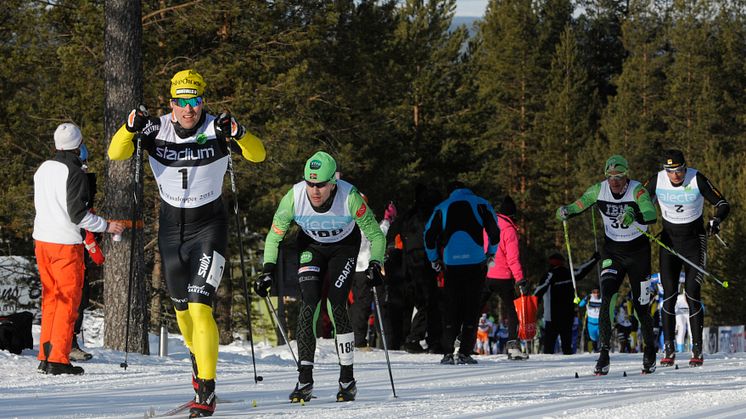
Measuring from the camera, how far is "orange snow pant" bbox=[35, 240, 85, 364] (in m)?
10.7

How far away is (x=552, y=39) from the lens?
2702 inches

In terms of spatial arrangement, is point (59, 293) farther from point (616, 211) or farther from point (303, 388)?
point (616, 211)

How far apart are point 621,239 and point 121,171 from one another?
545cm

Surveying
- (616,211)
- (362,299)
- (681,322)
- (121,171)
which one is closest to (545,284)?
(362,299)

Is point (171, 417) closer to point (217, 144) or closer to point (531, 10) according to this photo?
point (217, 144)

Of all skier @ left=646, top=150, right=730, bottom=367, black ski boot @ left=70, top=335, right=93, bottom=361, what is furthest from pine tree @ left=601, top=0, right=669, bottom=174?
black ski boot @ left=70, top=335, right=93, bottom=361

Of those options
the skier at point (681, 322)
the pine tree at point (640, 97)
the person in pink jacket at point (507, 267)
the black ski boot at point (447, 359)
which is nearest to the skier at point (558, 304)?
the person in pink jacket at point (507, 267)

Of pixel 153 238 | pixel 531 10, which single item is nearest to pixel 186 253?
pixel 153 238

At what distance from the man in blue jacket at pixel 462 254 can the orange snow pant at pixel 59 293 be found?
4306 mm

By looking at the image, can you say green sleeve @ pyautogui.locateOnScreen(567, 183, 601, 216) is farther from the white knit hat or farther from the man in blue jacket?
the white knit hat

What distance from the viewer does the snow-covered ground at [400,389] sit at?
7.68m

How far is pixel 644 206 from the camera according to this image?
11.6 metres

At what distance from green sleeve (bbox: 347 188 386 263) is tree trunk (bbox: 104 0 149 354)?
5163 mm

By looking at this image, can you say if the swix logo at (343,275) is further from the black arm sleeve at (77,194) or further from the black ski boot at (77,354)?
the black ski boot at (77,354)
